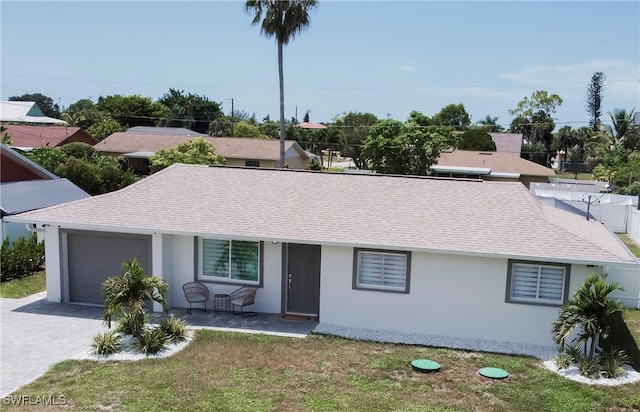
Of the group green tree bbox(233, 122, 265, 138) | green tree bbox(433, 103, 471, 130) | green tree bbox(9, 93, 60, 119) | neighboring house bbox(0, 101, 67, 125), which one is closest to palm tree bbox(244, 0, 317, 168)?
green tree bbox(233, 122, 265, 138)

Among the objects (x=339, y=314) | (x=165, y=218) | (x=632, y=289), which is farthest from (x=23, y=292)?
(x=632, y=289)

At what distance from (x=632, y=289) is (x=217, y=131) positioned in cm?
7576

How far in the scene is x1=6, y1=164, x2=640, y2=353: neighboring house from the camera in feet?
45.0

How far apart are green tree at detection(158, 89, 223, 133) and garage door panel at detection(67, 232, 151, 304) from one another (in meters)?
80.7

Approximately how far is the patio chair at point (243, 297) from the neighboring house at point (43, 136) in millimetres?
45789

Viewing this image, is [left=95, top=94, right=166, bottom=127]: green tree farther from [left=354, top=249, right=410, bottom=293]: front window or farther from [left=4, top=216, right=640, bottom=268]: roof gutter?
[left=354, top=249, right=410, bottom=293]: front window

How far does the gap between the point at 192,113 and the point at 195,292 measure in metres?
85.0

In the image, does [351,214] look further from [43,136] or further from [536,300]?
[43,136]

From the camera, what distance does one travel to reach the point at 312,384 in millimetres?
11023

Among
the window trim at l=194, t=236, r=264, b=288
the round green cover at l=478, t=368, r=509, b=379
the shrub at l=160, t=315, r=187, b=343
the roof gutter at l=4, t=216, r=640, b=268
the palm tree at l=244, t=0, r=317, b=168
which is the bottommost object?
the round green cover at l=478, t=368, r=509, b=379

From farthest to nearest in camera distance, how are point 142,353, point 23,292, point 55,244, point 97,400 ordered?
1. point 23,292
2. point 55,244
3. point 142,353
4. point 97,400

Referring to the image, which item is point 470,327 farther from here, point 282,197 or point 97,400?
point 97,400

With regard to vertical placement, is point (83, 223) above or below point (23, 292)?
above

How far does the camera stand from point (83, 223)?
15250mm
